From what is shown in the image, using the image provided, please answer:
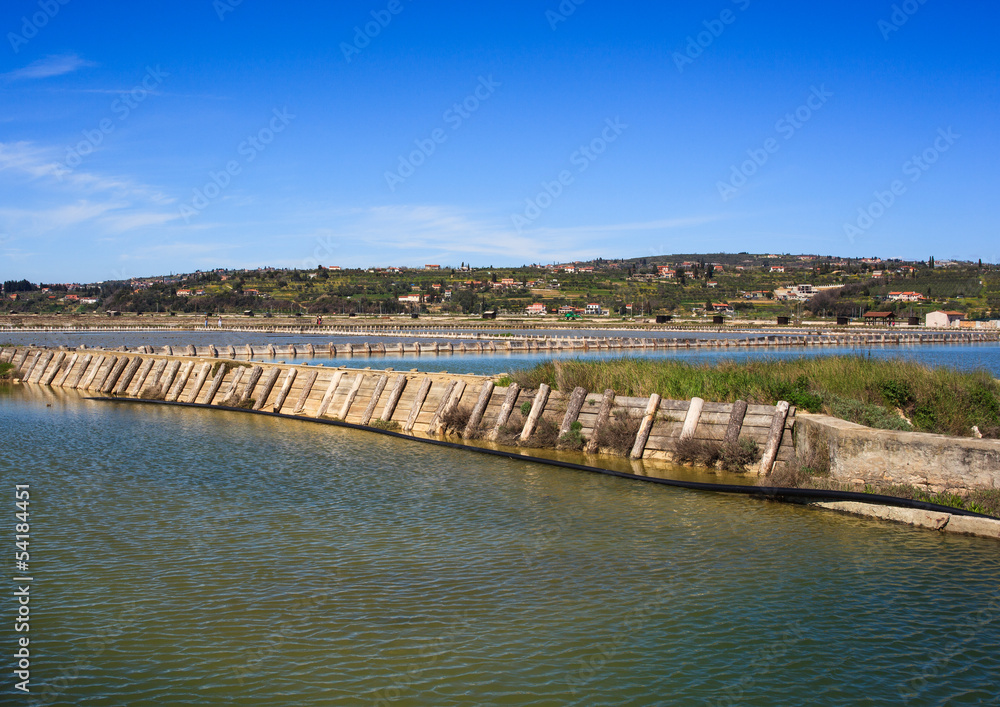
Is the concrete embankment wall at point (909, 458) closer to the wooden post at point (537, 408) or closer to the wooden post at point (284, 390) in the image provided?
the wooden post at point (537, 408)

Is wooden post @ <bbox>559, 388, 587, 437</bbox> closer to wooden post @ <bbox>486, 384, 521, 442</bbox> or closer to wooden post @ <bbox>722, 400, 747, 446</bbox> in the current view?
wooden post @ <bbox>486, 384, 521, 442</bbox>

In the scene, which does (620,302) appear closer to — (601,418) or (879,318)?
(879,318)

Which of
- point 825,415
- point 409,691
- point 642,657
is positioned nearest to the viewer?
point 409,691

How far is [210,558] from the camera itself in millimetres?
9133

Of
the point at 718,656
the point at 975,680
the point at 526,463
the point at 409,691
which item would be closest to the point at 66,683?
the point at 409,691

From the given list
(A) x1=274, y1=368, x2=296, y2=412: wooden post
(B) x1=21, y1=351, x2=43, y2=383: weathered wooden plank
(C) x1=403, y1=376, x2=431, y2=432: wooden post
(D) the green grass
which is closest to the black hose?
(C) x1=403, y1=376, x2=431, y2=432: wooden post

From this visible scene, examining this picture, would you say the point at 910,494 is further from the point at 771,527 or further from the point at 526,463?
the point at 526,463

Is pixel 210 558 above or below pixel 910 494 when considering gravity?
below

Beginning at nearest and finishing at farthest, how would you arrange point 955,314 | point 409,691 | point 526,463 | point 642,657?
point 409,691 < point 642,657 < point 526,463 < point 955,314

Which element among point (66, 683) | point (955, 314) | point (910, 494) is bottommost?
point (66, 683)

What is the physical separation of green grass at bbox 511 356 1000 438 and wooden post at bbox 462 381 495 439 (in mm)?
774

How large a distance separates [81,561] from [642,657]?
6.33 metres

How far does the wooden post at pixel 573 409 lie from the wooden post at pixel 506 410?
4.51ft

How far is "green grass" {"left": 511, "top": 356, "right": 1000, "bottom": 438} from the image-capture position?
1327 centimetres
